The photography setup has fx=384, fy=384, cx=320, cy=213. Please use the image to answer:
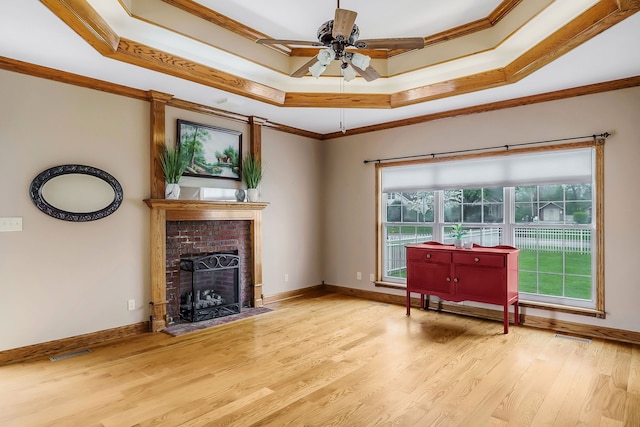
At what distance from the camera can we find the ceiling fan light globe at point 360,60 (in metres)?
2.96

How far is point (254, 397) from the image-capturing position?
2691 mm

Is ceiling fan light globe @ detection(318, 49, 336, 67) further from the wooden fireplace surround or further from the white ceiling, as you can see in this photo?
the wooden fireplace surround

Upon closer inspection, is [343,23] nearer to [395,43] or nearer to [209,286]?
[395,43]

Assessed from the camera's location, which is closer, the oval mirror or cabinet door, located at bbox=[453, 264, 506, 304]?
the oval mirror

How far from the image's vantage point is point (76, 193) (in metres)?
3.70

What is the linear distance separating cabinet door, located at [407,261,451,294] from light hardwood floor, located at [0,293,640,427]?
0.49 meters

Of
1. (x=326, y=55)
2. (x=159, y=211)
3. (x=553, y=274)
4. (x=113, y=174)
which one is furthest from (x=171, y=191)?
(x=553, y=274)

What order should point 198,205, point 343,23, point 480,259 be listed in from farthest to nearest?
point 198,205 → point 480,259 → point 343,23

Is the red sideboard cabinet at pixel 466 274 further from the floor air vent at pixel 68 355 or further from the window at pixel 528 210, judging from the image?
the floor air vent at pixel 68 355

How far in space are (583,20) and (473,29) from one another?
3.84 ft

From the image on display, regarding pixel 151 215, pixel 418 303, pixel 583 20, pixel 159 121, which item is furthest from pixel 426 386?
pixel 159 121

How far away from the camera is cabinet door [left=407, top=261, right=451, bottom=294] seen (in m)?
4.50

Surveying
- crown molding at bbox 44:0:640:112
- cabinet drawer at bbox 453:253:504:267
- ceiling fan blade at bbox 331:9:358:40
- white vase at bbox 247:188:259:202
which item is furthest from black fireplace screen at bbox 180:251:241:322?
ceiling fan blade at bbox 331:9:358:40

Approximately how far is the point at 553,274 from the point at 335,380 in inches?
114
